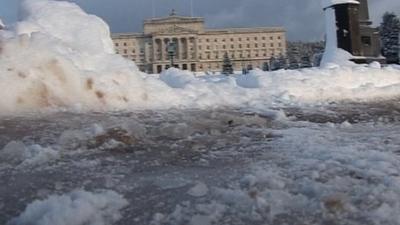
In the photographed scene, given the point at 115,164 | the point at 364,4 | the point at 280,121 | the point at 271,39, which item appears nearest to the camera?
the point at 115,164

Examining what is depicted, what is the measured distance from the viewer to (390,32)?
194 feet

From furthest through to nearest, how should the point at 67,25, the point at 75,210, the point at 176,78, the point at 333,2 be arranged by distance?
the point at 333,2 < the point at 176,78 < the point at 67,25 < the point at 75,210

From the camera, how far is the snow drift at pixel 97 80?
5.84 metres

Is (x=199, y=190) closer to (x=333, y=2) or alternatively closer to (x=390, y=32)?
(x=333, y=2)

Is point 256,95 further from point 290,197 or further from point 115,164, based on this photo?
point 290,197

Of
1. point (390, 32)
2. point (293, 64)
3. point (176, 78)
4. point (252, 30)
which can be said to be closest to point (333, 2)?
point (176, 78)

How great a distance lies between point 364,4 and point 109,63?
1489 centimetres

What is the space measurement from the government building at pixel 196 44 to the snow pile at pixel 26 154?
294ft

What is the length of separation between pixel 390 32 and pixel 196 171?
60.2 m

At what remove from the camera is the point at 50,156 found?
3740 mm

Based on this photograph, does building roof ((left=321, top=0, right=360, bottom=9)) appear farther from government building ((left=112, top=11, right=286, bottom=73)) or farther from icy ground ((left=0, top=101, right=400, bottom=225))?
government building ((left=112, top=11, right=286, bottom=73))

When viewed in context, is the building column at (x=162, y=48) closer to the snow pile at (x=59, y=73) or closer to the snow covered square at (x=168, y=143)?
the snow covered square at (x=168, y=143)

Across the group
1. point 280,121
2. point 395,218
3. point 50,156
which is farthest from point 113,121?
point 395,218

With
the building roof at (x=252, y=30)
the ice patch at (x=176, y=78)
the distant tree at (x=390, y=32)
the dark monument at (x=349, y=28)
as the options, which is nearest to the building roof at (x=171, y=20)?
the building roof at (x=252, y=30)
